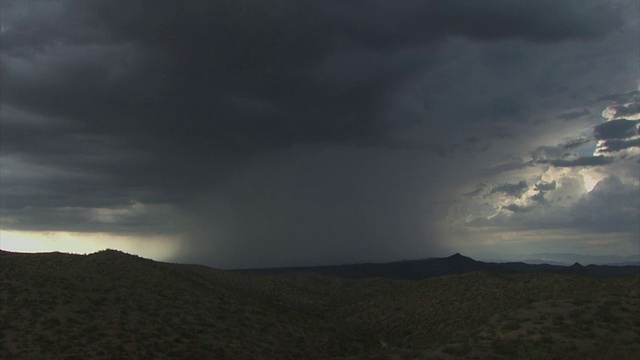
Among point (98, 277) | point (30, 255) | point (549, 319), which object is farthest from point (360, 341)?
point (30, 255)

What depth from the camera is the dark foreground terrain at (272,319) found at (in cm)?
3944

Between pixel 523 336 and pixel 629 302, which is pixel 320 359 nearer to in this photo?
pixel 523 336

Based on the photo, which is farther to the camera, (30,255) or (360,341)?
(30,255)

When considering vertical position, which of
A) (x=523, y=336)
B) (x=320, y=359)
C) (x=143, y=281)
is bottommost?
(x=320, y=359)

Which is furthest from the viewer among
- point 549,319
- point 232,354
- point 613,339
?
point 232,354

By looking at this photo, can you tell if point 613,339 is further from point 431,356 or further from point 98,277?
point 98,277

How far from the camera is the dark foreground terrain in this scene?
39438mm

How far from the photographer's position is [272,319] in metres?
64.4

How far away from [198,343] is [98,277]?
22280 millimetres

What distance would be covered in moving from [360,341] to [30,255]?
166 feet

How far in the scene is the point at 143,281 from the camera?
218 ft

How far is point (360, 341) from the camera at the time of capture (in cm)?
6122

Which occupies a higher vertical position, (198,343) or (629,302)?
(629,302)

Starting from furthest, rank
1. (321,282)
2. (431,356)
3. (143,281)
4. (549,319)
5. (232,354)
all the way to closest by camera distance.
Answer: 1. (321,282)
2. (143,281)
3. (232,354)
4. (549,319)
5. (431,356)
